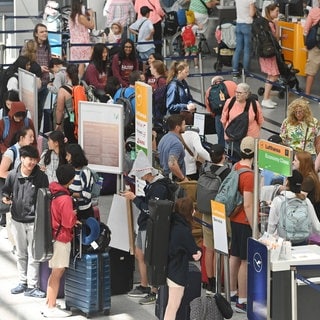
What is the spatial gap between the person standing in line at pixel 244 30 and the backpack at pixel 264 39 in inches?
36.8

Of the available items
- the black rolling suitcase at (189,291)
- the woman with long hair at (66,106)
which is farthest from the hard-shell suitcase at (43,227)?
the woman with long hair at (66,106)

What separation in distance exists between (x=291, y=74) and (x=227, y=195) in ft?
28.3

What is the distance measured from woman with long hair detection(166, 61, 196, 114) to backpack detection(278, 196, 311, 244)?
4.11 meters

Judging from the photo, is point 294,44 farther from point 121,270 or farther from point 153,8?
point 121,270

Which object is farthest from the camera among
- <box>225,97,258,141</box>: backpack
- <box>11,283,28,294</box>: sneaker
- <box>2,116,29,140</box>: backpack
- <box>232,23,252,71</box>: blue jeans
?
<box>232,23,252,71</box>: blue jeans

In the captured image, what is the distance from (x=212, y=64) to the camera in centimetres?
2417

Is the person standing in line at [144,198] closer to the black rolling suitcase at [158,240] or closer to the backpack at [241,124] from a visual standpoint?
the black rolling suitcase at [158,240]

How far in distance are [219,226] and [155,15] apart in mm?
11457

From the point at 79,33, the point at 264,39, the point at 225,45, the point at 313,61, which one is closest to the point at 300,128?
the point at 264,39

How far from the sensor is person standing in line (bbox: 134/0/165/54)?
2194 cm

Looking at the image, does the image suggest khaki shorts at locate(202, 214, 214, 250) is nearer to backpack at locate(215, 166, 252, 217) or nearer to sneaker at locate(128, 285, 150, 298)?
backpack at locate(215, 166, 252, 217)

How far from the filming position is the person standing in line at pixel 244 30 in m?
20.4

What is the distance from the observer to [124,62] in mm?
17703

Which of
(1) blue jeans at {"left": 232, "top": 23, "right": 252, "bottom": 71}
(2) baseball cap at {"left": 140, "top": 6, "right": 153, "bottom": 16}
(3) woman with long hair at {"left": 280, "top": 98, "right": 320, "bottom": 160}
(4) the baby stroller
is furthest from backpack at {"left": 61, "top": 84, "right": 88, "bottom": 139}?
(4) the baby stroller
